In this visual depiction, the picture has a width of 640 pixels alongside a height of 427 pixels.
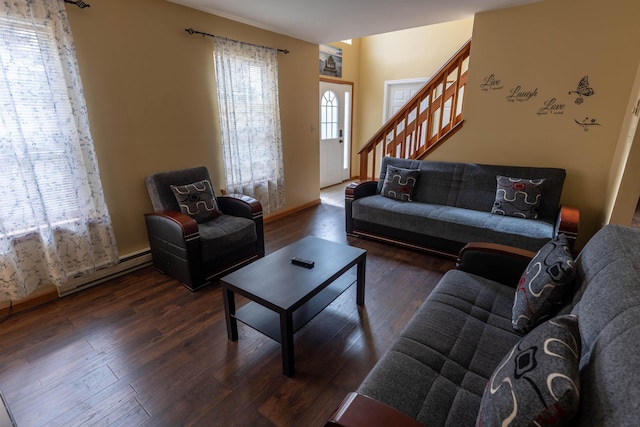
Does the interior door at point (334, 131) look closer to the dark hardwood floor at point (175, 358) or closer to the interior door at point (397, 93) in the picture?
the interior door at point (397, 93)

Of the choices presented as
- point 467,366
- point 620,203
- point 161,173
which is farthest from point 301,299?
point 620,203

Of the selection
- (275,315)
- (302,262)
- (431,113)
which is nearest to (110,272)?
(275,315)

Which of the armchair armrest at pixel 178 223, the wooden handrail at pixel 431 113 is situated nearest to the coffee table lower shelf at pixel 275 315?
the armchair armrest at pixel 178 223

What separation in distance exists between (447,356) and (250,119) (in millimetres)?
3263

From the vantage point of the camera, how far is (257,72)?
3.65 m

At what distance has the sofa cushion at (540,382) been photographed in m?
0.72

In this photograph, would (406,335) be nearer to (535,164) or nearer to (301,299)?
(301,299)

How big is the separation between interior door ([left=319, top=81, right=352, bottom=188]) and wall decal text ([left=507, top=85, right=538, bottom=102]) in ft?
10.2

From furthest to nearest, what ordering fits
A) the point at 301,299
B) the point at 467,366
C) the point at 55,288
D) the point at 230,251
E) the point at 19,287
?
the point at 230,251 → the point at 55,288 → the point at 19,287 → the point at 301,299 → the point at 467,366

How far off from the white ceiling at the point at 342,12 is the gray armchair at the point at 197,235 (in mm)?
1638

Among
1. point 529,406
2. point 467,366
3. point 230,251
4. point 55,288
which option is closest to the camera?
point 529,406

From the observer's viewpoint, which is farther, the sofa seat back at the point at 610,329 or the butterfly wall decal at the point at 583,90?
the butterfly wall decal at the point at 583,90

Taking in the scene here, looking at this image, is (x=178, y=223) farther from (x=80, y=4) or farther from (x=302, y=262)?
(x=80, y=4)

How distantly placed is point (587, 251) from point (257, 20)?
11.8 feet
